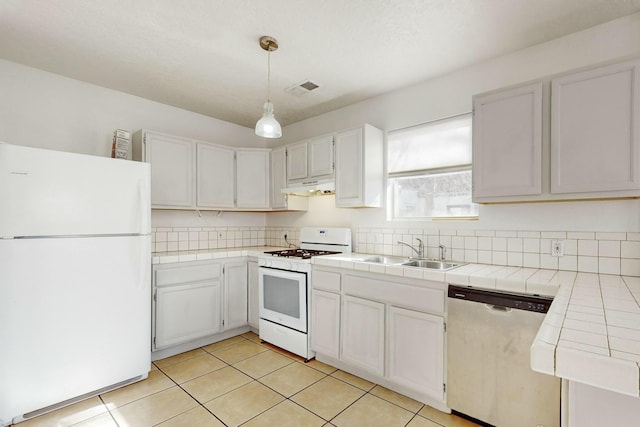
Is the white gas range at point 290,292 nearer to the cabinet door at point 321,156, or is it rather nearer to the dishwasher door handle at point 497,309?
the cabinet door at point 321,156

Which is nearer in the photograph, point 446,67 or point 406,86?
point 446,67

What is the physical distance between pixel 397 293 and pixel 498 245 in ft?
2.86

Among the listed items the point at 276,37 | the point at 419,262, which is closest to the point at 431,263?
the point at 419,262

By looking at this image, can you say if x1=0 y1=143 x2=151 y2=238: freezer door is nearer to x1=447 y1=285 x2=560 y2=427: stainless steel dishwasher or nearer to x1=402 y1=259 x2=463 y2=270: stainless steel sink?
x1=402 y1=259 x2=463 y2=270: stainless steel sink

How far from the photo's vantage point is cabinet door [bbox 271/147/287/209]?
3.74 meters

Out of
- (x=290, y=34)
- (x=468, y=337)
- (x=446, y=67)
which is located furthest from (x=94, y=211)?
(x=446, y=67)

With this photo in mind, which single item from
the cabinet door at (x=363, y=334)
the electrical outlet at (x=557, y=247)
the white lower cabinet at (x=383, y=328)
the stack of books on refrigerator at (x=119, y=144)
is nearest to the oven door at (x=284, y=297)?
the white lower cabinet at (x=383, y=328)

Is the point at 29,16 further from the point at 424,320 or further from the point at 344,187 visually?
the point at 424,320

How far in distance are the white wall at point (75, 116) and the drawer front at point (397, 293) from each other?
2.11 metres

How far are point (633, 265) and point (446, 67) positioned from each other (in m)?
1.87

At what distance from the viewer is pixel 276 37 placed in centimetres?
222

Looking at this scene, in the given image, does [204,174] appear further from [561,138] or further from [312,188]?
[561,138]

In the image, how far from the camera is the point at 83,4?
190cm

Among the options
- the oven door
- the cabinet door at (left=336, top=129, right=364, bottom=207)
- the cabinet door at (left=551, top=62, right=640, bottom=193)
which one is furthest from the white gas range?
the cabinet door at (left=551, top=62, right=640, bottom=193)
